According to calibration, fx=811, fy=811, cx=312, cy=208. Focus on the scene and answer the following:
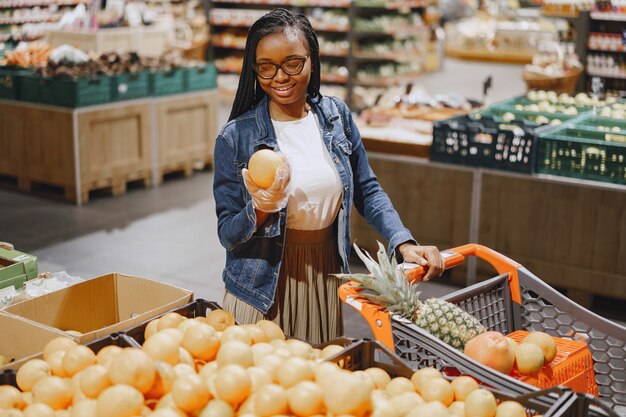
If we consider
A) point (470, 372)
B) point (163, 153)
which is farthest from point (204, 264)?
point (470, 372)

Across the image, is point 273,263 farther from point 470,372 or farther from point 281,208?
point 470,372

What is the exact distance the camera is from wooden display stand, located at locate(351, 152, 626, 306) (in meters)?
5.09

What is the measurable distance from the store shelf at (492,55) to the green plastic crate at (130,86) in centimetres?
1179

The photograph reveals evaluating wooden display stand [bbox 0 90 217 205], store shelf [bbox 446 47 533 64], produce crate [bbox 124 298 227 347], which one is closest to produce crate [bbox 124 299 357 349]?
produce crate [bbox 124 298 227 347]

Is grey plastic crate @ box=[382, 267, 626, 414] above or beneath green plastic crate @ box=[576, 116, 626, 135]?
beneath

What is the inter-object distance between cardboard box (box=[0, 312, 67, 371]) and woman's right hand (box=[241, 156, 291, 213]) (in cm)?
71

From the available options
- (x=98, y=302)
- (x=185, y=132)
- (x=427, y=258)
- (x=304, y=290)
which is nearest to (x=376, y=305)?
(x=427, y=258)

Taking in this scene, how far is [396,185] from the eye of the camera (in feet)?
19.1

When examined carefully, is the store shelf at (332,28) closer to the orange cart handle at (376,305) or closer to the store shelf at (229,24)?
the store shelf at (229,24)

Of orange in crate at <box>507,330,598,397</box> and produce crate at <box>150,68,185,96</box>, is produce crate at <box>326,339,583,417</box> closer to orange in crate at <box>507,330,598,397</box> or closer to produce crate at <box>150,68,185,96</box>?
orange in crate at <box>507,330,598,397</box>

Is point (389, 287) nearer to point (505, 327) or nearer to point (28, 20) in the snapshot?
point (505, 327)

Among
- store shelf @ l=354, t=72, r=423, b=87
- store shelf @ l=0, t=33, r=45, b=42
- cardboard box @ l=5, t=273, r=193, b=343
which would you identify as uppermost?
store shelf @ l=0, t=33, r=45, b=42

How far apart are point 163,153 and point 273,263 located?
5.76 metres

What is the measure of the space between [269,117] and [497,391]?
1.15m
